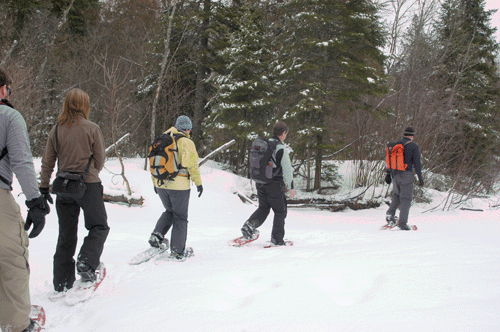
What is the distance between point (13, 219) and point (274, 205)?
332cm

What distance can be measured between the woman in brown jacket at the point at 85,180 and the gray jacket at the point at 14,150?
0.66 metres

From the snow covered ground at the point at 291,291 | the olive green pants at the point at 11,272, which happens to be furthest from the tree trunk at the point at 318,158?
the olive green pants at the point at 11,272

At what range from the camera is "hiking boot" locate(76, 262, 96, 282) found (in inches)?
114

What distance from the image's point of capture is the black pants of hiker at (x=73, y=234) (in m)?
2.88

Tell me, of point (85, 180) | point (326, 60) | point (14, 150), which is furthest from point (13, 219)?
point (326, 60)

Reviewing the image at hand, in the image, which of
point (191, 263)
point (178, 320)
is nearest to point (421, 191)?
point (191, 263)

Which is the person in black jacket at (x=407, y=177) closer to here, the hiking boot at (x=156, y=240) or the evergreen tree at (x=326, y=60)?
the hiking boot at (x=156, y=240)

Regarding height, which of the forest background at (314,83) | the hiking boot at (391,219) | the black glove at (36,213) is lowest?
the hiking boot at (391,219)

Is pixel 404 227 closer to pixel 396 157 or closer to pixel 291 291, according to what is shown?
pixel 396 157

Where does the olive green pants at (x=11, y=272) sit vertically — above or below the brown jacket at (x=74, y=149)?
below

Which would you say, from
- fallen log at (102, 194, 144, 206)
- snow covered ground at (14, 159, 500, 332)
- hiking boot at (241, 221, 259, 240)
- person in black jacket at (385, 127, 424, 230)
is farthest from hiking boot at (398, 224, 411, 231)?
fallen log at (102, 194, 144, 206)

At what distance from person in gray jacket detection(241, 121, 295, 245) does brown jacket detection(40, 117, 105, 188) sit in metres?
2.49

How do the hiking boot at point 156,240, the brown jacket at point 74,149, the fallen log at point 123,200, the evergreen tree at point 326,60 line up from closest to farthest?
the brown jacket at point 74,149 → the hiking boot at point 156,240 → the fallen log at point 123,200 → the evergreen tree at point 326,60

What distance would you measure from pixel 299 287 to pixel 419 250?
6.39 ft
